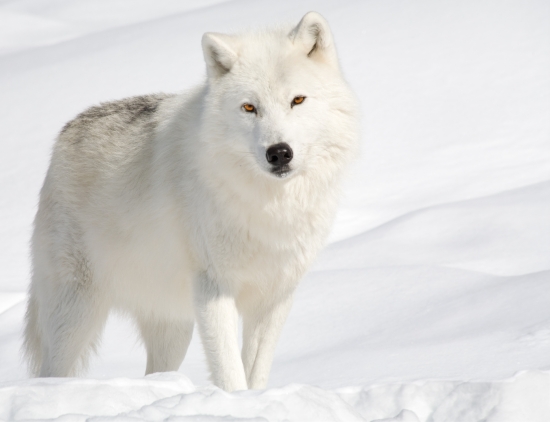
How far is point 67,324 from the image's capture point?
4.16 meters

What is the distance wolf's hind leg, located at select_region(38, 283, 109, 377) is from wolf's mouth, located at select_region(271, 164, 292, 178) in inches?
58.7

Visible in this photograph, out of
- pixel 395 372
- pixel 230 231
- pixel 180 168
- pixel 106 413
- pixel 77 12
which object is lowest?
pixel 395 372

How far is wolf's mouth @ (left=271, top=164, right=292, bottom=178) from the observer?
3342 mm

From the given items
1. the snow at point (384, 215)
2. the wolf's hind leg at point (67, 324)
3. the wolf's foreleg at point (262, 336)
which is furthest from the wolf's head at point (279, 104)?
the wolf's hind leg at point (67, 324)

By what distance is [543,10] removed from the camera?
12719 mm

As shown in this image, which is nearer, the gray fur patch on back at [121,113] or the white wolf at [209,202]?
the white wolf at [209,202]

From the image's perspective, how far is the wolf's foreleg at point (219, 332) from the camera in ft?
11.7

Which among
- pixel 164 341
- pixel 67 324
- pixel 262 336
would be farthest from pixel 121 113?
pixel 262 336

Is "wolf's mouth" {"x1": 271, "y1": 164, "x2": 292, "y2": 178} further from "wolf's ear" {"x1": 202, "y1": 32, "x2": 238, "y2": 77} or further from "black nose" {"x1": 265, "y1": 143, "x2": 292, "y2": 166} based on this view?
"wolf's ear" {"x1": 202, "y1": 32, "x2": 238, "y2": 77}

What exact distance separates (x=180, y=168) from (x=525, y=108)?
7930 mm

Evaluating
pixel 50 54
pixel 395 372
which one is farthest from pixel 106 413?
pixel 50 54

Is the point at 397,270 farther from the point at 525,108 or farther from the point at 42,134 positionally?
the point at 42,134

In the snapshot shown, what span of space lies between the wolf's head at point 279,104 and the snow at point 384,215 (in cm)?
52

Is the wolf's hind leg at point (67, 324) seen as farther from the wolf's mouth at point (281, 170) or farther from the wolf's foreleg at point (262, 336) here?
the wolf's mouth at point (281, 170)
